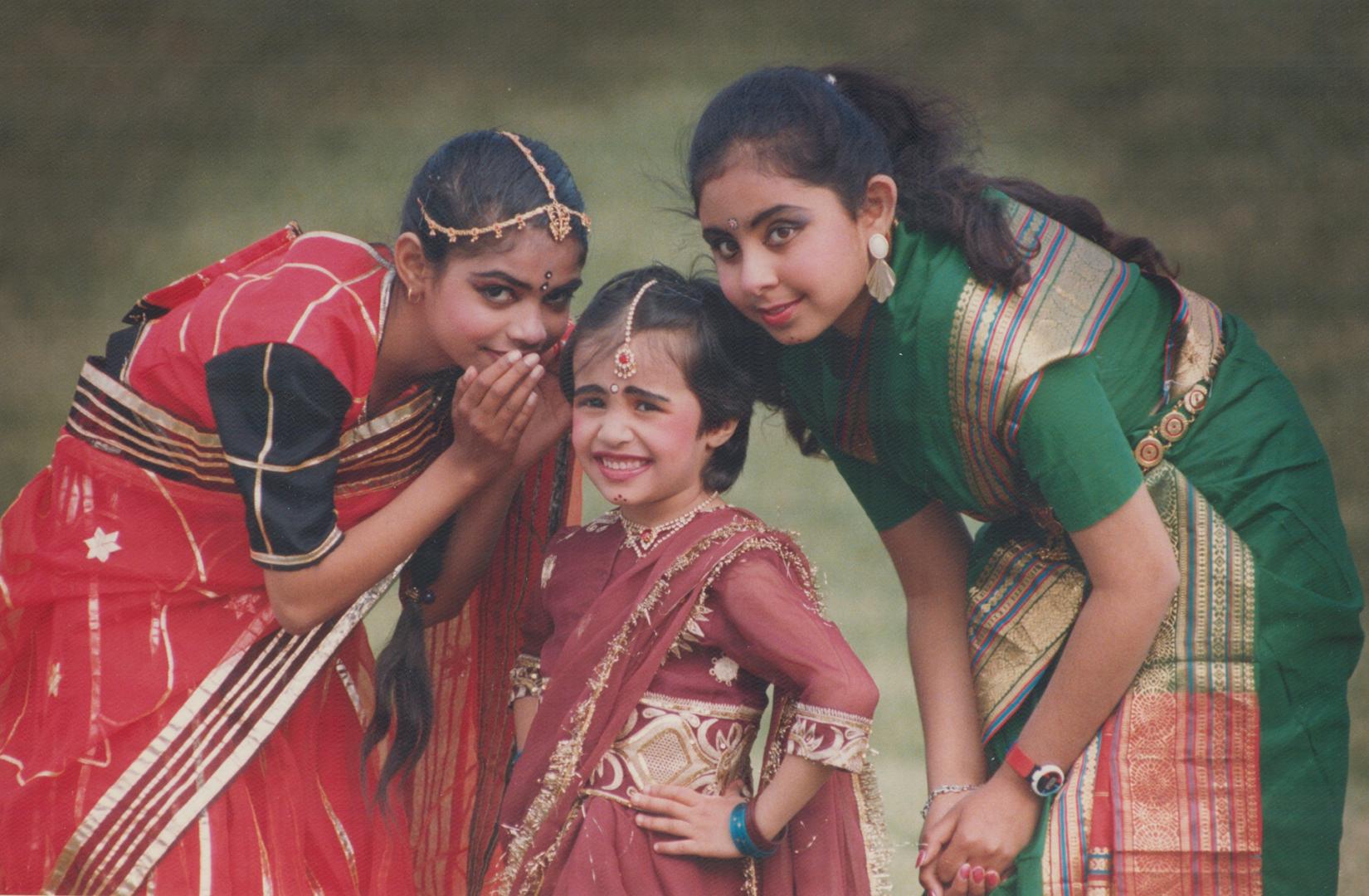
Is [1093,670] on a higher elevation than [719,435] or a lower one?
lower

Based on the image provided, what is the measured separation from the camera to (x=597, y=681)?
7.24 feet

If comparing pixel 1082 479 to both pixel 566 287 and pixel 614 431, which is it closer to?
pixel 614 431

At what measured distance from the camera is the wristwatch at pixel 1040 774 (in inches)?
85.7

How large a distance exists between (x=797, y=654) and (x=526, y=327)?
0.56 meters

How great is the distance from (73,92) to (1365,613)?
3377mm

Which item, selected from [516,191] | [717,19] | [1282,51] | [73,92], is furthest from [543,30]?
[516,191]

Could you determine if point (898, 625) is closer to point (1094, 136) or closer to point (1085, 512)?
point (1094, 136)

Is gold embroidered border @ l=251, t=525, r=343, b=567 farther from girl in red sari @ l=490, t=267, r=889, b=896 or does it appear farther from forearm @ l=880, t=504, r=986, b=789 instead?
forearm @ l=880, t=504, r=986, b=789

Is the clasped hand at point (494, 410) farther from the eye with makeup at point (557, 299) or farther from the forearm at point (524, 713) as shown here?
the forearm at point (524, 713)

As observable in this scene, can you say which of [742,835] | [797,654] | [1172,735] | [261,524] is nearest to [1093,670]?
[1172,735]

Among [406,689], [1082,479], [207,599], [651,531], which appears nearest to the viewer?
[1082,479]

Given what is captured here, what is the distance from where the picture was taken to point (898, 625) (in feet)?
15.5

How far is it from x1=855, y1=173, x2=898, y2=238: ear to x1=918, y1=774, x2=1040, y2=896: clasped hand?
698 millimetres

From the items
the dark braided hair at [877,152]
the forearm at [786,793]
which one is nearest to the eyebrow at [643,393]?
the dark braided hair at [877,152]
